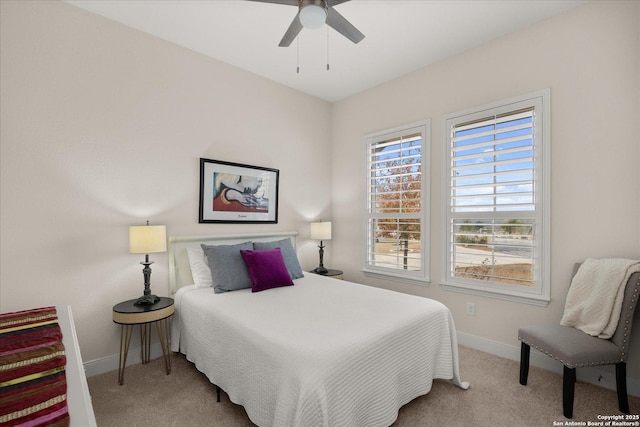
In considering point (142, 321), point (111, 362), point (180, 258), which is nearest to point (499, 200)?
point (180, 258)

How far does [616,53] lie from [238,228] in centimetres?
363

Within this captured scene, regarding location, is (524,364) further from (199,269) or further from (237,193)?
(237,193)

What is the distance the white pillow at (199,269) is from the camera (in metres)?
2.83

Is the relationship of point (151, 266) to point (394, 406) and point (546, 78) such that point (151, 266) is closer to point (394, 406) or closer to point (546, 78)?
point (394, 406)

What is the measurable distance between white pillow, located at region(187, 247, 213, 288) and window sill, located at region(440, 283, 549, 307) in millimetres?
2389

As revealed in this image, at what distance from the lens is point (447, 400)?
2.14 meters

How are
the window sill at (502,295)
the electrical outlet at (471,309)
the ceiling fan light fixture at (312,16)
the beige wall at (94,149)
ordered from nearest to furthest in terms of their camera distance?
the ceiling fan light fixture at (312,16)
the beige wall at (94,149)
the window sill at (502,295)
the electrical outlet at (471,309)

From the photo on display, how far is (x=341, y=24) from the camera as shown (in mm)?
2105

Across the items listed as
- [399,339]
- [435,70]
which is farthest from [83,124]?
[435,70]

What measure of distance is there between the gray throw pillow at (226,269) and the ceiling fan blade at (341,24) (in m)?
2.06

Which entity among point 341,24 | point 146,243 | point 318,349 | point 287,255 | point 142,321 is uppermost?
point 341,24

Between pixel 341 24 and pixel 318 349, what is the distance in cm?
208

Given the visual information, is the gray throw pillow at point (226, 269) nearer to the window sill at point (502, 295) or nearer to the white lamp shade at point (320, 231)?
the white lamp shade at point (320, 231)

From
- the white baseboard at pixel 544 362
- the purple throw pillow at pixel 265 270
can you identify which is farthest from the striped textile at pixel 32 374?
the white baseboard at pixel 544 362
